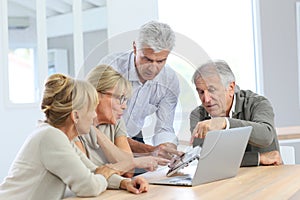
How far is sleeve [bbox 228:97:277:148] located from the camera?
1667 millimetres

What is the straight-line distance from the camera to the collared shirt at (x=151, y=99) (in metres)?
1.54

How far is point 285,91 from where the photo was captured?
4.60 meters

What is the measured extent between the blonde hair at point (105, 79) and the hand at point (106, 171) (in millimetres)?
234

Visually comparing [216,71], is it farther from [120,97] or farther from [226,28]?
[226,28]

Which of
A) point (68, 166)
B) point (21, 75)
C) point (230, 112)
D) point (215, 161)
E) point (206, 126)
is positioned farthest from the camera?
point (21, 75)

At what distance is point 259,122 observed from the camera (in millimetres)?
1754

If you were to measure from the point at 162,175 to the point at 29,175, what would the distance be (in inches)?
16.3

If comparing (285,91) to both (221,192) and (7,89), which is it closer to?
(7,89)

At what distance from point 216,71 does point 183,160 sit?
389 mm

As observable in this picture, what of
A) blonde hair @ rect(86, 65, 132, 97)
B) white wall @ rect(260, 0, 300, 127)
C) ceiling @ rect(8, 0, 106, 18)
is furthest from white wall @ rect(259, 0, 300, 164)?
blonde hair @ rect(86, 65, 132, 97)

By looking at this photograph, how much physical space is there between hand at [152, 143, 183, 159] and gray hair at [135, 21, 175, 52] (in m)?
0.31

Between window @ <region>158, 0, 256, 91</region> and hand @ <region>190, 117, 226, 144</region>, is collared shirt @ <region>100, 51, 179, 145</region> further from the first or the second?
window @ <region>158, 0, 256, 91</region>

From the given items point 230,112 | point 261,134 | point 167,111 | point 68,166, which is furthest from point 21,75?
point 68,166

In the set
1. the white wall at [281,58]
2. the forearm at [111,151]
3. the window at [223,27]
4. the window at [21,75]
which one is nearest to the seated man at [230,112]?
the forearm at [111,151]
